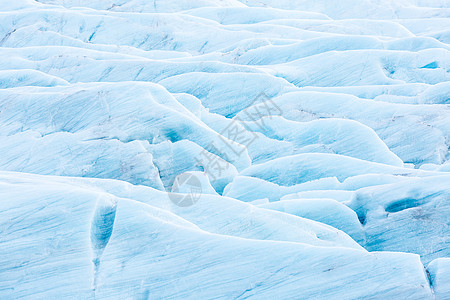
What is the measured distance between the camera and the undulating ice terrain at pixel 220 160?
4777 millimetres

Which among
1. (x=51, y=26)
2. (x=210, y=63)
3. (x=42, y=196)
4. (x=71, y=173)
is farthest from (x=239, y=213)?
(x=51, y=26)

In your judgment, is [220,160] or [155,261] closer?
[155,261]

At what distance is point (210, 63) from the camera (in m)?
11.0

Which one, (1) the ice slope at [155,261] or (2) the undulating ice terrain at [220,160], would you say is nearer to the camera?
(1) the ice slope at [155,261]

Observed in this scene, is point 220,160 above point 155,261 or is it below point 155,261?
below

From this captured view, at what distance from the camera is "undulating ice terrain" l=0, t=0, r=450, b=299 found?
478 centimetres

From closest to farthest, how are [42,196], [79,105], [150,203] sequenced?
[42,196] → [150,203] → [79,105]

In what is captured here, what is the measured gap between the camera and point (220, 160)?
760 cm

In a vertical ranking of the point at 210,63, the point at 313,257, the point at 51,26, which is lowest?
the point at 51,26

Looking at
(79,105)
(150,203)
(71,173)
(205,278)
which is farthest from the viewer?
(79,105)

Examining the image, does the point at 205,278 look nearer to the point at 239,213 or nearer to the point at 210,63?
the point at 239,213

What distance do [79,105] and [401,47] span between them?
8.17 m

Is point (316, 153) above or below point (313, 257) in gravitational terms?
below

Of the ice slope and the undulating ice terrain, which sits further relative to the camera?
the undulating ice terrain
